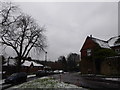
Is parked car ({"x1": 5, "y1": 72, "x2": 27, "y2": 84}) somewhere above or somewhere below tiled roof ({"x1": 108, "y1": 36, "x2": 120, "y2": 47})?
below

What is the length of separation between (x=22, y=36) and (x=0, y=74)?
12.9 metres

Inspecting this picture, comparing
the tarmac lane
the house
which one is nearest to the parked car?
the tarmac lane

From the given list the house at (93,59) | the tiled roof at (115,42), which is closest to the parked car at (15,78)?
the house at (93,59)

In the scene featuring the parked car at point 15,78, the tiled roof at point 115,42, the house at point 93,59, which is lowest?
the parked car at point 15,78

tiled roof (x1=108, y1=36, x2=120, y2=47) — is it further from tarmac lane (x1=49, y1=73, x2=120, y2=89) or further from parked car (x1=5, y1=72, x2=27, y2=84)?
parked car (x1=5, y1=72, x2=27, y2=84)

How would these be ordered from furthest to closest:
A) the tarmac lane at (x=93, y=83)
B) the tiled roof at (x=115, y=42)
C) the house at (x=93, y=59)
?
the tiled roof at (x=115, y=42) → the house at (x=93, y=59) → the tarmac lane at (x=93, y=83)

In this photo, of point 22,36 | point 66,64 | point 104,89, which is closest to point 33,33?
point 22,36

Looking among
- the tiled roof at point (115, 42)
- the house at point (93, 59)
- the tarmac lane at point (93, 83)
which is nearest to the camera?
the tarmac lane at point (93, 83)

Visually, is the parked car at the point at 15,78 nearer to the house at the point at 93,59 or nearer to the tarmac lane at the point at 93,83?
the tarmac lane at the point at 93,83

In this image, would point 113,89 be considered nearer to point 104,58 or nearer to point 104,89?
point 104,89

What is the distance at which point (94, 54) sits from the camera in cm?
4406

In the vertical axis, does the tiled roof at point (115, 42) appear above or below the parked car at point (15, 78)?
above

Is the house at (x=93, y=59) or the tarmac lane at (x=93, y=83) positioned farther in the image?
the house at (x=93, y=59)

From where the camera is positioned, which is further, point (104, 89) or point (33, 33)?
point (33, 33)
